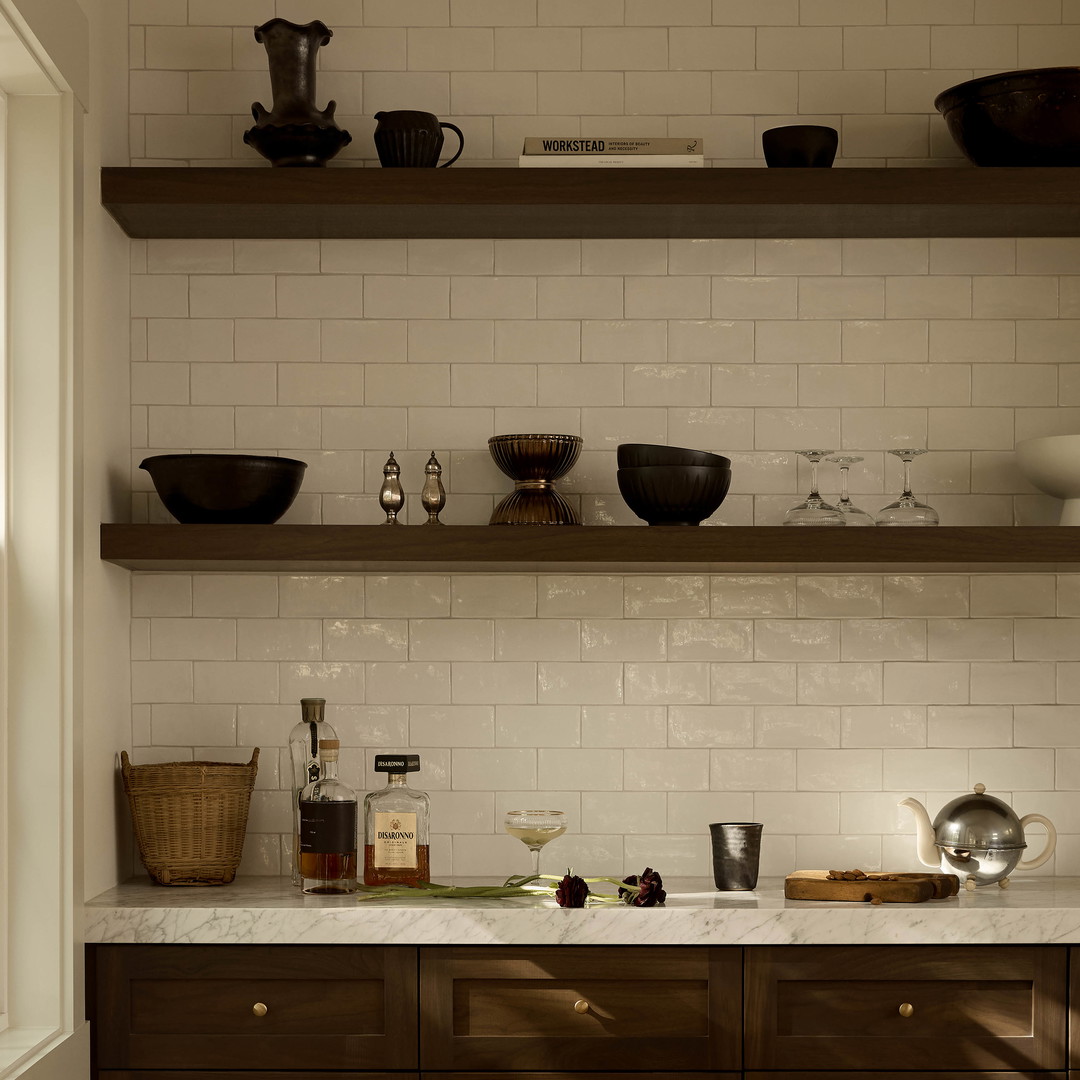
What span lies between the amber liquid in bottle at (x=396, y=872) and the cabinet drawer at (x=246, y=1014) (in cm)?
25

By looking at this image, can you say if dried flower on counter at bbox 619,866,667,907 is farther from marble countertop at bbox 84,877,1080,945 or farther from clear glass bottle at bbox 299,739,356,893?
clear glass bottle at bbox 299,739,356,893

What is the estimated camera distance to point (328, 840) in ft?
8.68

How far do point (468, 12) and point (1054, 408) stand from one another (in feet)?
5.78

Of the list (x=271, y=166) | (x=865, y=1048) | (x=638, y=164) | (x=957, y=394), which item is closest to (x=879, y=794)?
(x=865, y=1048)

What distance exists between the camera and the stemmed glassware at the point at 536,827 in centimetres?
269

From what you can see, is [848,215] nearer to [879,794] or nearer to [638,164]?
[638,164]

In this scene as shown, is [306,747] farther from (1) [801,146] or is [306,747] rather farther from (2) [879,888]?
(1) [801,146]

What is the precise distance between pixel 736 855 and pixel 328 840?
35.3 inches

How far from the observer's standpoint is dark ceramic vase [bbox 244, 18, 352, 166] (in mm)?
2773

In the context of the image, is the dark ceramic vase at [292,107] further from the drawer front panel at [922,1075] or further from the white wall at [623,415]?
the drawer front panel at [922,1075]

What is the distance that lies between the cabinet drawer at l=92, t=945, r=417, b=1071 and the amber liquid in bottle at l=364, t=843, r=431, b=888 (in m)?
0.25

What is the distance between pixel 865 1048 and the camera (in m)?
2.49

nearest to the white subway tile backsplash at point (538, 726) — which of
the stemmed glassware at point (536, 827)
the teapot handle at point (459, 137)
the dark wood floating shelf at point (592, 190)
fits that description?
the stemmed glassware at point (536, 827)

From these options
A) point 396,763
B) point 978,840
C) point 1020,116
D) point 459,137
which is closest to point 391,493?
point 396,763
